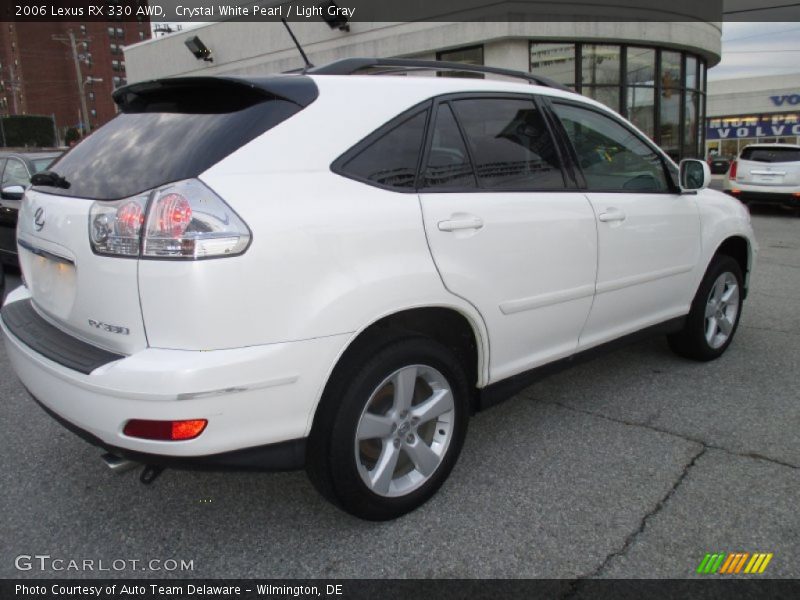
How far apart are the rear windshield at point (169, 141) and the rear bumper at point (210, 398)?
0.59 meters

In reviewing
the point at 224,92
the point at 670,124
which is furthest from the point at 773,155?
the point at 224,92

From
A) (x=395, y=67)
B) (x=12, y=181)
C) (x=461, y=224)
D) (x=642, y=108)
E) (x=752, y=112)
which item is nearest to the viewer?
(x=461, y=224)

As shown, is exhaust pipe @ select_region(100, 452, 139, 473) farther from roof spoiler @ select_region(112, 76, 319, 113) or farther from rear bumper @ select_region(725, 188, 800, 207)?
rear bumper @ select_region(725, 188, 800, 207)

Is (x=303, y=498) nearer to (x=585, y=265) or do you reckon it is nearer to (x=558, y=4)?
(x=585, y=265)

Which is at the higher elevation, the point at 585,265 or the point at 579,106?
the point at 579,106

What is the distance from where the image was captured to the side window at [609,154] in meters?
3.26

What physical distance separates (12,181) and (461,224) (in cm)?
716

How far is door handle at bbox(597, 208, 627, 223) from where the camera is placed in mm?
3175

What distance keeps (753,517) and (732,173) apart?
531 inches

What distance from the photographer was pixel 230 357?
1944 millimetres

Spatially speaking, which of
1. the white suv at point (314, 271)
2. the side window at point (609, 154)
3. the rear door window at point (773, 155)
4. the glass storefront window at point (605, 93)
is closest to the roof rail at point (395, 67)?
the white suv at point (314, 271)

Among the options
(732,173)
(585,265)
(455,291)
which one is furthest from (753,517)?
(732,173)

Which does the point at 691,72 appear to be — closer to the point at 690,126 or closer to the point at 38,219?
the point at 690,126

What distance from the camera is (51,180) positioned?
2566mm
